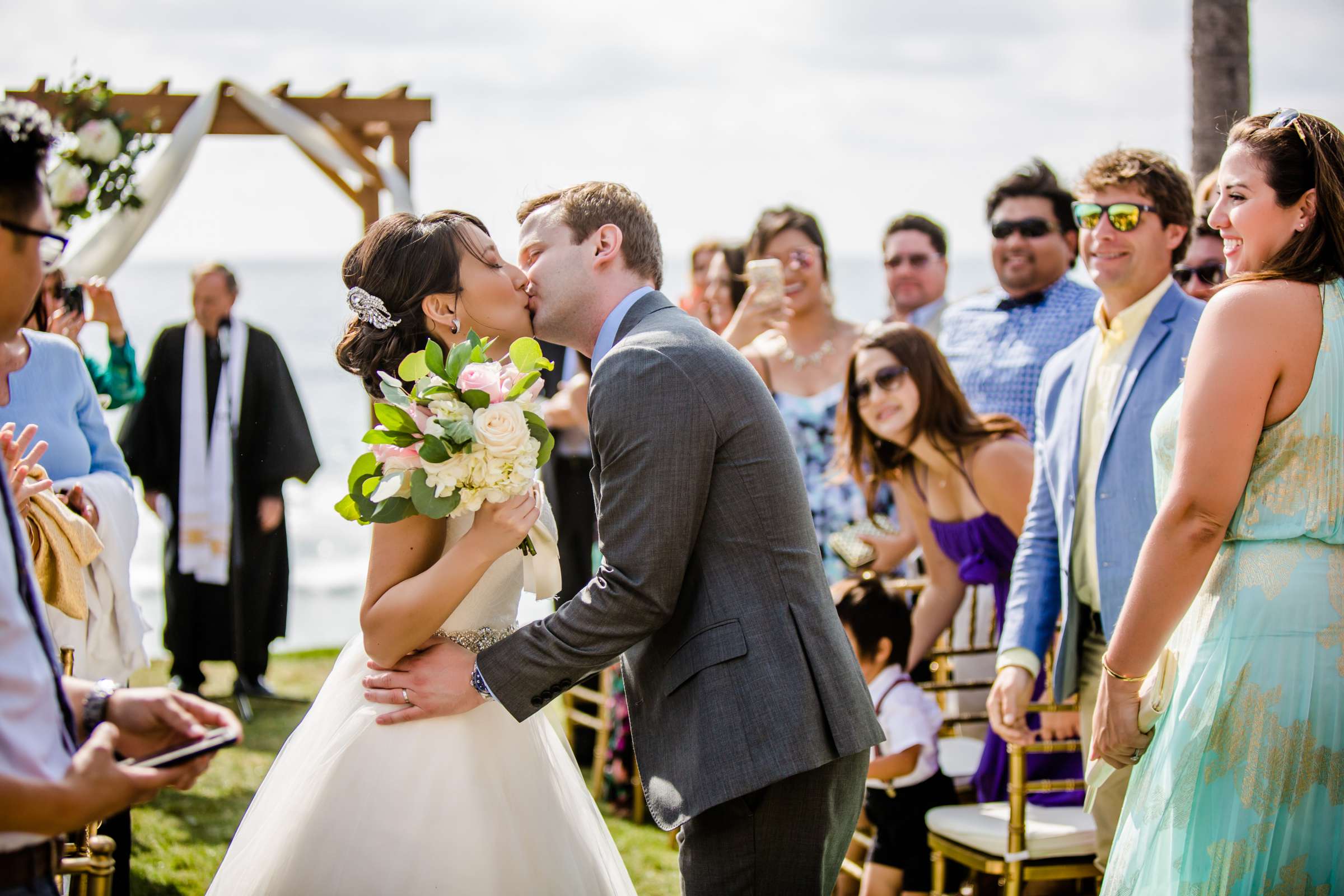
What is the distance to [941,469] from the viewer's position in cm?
445

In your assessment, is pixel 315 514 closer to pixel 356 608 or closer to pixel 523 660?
pixel 356 608

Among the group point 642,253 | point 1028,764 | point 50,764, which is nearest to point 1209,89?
point 1028,764

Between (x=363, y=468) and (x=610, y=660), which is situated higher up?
(x=363, y=468)

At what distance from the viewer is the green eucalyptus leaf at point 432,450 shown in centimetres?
238

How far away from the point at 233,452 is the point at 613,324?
5.62m

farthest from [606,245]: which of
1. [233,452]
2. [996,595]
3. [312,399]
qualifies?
[312,399]

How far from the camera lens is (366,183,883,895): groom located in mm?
2385

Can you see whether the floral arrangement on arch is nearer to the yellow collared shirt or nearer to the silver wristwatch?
the silver wristwatch

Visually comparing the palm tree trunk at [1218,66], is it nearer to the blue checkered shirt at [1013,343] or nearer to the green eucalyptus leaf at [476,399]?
the blue checkered shirt at [1013,343]

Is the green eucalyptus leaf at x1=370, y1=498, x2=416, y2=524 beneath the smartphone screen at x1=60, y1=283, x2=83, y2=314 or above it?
beneath

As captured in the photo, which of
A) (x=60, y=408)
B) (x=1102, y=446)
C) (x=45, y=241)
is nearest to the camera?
(x=45, y=241)

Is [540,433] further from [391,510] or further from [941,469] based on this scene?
[941,469]

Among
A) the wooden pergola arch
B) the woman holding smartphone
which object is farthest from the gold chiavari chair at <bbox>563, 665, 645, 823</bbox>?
the wooden pergola arch

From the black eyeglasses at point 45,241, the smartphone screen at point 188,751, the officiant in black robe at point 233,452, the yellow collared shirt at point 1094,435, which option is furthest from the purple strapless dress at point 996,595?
the officiant in black robe at point 233,452
